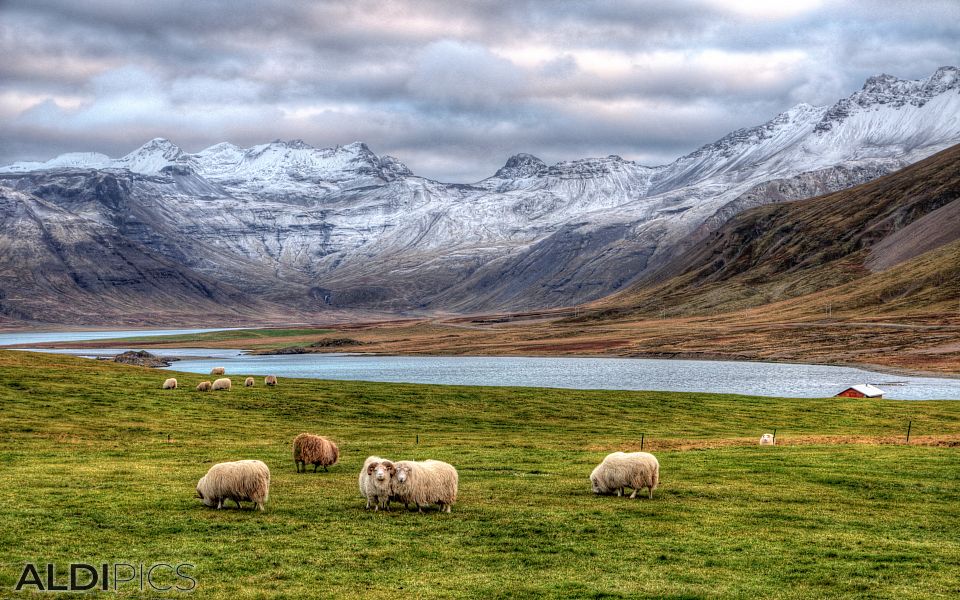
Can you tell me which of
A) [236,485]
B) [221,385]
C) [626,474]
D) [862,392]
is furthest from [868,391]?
[236,485]

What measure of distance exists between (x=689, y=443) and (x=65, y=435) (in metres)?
32.6

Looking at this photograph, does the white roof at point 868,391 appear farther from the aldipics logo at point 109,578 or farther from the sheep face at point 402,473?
the aldipics logo at point 109,578

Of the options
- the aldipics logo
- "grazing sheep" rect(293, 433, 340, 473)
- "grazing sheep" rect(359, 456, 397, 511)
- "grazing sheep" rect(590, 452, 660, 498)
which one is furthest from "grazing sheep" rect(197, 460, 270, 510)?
"grazing sheep" rect(590, 452, 660, 498)

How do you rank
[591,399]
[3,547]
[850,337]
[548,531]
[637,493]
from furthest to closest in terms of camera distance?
[850,337] → [591,399] → [637,493] → [548,531] → [3,547]

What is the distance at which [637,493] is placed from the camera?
27.9m

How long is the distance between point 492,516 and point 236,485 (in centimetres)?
761

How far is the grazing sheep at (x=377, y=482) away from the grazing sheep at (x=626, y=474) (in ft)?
23.8

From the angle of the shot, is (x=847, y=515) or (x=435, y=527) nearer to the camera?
(x=435, y=527)

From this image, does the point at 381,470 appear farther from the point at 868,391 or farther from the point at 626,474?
the point at 868,391

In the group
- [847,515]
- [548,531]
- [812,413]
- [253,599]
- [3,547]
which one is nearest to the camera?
[253,599]

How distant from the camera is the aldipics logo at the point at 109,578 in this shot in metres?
16.6

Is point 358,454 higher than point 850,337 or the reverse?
the reverse

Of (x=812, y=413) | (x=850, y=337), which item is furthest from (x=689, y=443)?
(x=850, y=337)

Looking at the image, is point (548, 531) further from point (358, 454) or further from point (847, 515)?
point (358, 454)
